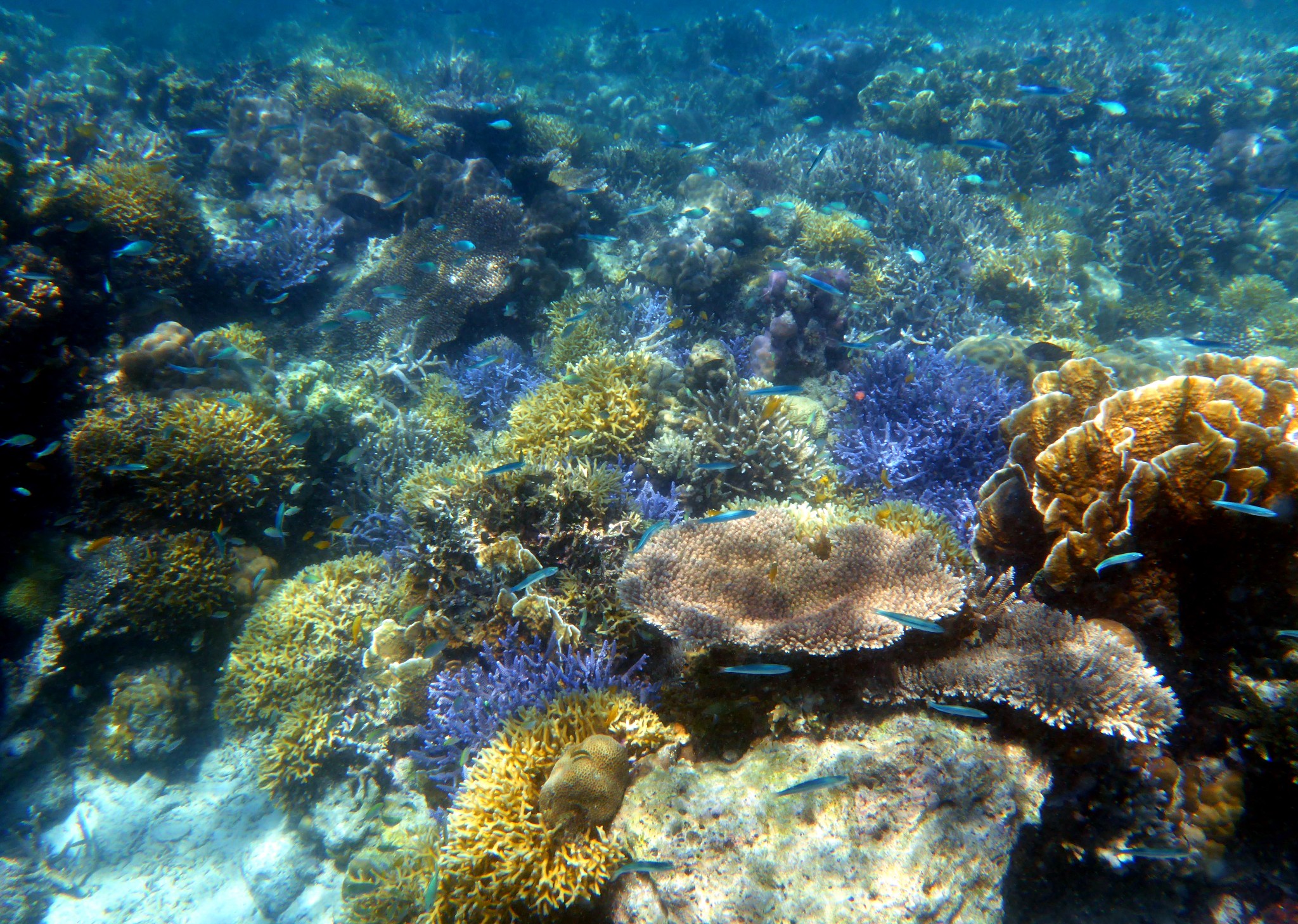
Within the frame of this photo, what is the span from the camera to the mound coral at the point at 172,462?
17.5 feet

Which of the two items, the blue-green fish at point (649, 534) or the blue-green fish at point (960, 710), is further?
the blue-green fish at point (649, 534)

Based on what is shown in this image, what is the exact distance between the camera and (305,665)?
4.89 meters

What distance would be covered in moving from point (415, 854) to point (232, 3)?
55.5m

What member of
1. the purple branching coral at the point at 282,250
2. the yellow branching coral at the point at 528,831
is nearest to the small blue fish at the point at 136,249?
the purple branching coral at the point at 282,250

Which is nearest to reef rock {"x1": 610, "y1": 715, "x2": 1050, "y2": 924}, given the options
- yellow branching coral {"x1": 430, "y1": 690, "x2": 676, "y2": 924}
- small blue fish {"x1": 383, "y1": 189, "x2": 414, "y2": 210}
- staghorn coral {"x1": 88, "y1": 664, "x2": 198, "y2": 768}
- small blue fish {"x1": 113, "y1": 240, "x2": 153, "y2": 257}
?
yellow branching coral {"x1": 430, "y1": 690, "x2": 676, "y2": 924}

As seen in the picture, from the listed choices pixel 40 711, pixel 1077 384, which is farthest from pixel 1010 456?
pixel 40 711

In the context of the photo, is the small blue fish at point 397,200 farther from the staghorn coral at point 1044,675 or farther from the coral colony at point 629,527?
the staghorn coral at point 1044,675

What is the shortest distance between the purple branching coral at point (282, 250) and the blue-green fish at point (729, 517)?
8.20m

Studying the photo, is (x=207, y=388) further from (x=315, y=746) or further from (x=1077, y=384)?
(x=1077, y=384)

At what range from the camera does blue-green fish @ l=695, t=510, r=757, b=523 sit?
127 inches

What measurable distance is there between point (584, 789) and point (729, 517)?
162cm

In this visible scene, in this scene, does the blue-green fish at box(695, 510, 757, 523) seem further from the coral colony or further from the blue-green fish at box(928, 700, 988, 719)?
the blue-green fish at box(928, 700, 988, 719)

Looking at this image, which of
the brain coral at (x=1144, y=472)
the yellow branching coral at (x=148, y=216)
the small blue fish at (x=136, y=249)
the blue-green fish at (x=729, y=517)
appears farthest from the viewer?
the yellow branching coral at (x=148, y=216)

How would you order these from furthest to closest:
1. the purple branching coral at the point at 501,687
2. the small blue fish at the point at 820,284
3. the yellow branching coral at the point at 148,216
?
the yellow branching coral at the point at 148,216
the small blue fish at the point at 820,284
the purple branching coral at the point at 501,687
